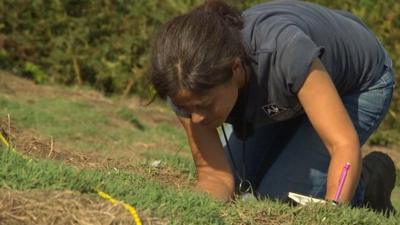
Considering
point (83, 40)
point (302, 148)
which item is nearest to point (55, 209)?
point (302, 148)

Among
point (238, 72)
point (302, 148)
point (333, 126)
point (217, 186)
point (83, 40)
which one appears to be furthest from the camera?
point (83, 40)

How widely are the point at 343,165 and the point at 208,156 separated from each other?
3.21 feet

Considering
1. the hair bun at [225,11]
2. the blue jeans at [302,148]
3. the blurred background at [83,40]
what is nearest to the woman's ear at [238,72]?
the hair bun at [225,11]

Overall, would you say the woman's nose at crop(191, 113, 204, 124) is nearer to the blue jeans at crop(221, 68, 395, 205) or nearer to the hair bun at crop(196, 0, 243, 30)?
the hair bun at crop(196, 0, 243, 30)

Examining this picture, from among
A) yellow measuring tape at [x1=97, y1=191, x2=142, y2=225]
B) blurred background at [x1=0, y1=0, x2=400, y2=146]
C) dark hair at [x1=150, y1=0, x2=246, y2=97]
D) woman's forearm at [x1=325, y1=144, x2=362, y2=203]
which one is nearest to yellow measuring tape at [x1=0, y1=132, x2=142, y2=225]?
yellow measuring tape at [x1=97, y1=191, x2=142, y2=225]

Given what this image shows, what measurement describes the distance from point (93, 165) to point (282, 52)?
4.39ft

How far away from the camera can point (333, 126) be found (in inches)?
166

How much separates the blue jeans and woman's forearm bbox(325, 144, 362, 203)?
631mm

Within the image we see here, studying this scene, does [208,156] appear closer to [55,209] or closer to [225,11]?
[225,11]

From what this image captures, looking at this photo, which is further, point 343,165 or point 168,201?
point 343,165

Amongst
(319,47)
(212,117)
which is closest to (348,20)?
(319,47)

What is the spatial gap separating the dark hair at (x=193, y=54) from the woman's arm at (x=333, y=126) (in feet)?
1.20

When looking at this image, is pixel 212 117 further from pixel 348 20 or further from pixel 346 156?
pixel 348 20

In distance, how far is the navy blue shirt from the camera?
4.29 meters
